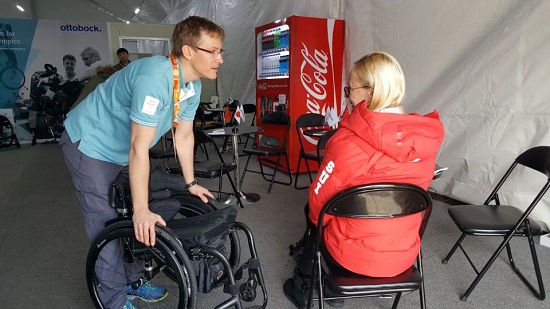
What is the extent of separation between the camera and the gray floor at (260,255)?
5.82 feet

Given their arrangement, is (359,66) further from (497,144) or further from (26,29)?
(26,29)

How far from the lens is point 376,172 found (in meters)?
1.12

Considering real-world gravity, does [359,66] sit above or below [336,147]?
above

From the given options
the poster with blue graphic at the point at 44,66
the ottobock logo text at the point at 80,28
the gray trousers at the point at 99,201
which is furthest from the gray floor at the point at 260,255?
the ottobock logo text at the point at 80,28

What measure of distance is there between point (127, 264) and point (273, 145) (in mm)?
2846

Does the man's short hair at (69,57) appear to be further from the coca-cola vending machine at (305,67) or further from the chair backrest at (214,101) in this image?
the coca-cola vending machine at (305,67)

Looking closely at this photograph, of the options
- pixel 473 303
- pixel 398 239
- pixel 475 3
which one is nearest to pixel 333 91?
pixel 475 3

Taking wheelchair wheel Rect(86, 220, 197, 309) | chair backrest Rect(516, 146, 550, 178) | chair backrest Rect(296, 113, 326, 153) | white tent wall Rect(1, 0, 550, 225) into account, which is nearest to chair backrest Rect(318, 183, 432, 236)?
wheelchair wheel Rect(86, 220, 197, 309)

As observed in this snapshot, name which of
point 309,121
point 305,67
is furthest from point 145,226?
point 305,67

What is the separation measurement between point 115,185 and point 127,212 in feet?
0.39

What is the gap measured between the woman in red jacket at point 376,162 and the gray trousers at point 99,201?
834 millimetres

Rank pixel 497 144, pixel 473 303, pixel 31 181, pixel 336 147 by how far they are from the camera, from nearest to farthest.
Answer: pixel 336 147 < pixel 473 303 < pixel 497 144 < pixel 31 181

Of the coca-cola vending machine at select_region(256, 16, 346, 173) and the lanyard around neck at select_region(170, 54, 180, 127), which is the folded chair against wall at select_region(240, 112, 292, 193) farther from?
the lanyard around neck at select_region(170, 54, 180, 127)

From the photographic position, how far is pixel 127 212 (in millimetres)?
1369
